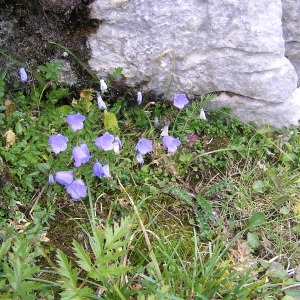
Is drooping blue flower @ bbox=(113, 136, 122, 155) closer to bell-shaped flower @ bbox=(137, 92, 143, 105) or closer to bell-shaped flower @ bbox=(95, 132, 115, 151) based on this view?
bell-shaped flower @ bbox=(95, 132, 115, 151)

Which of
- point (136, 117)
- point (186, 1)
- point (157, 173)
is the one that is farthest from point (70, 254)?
point (186, 1)

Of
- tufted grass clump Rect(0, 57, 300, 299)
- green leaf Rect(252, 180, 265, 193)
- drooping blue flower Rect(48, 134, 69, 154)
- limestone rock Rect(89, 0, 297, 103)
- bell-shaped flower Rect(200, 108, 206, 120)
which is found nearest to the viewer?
tufted grass clump Rect(0, 57, 300, 299)

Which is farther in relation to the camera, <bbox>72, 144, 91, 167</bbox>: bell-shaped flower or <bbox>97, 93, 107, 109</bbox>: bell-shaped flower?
<bbox>97, 93, 107, 109</bbox>: bell-shaped flower

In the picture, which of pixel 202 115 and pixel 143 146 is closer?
pixel 143 146

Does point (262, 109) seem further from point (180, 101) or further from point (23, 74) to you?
point (23, 74)

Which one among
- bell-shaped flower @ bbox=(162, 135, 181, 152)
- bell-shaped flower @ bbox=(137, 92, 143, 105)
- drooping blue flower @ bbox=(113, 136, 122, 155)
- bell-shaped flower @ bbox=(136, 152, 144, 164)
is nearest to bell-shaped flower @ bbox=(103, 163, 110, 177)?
drooping blue flower @ bbox=(113, 136, 122, 155)

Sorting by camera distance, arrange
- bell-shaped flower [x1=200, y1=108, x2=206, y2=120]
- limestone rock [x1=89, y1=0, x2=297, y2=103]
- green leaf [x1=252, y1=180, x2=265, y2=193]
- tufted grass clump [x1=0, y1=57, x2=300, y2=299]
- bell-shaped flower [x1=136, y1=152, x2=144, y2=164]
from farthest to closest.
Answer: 1. bell-shaped flower [x1=200, y1=108, x2=206, y2=120]
2. green leaf [x1=252, y1=180, x2=265, y2=193]
3. bell-shaped flower [x1=136, y1=152, x2=144, y2=164]
4. limestone rock [x1=89, y1=0, x2=297, y2=103]
5. tufted grass clump [x1=0, y1=57, x2=300, y2=299]

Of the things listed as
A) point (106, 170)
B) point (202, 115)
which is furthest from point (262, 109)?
point (106, 170)

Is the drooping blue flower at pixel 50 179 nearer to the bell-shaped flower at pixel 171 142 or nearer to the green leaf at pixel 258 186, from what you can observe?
the bell-shaped flower at pixel 171 142
